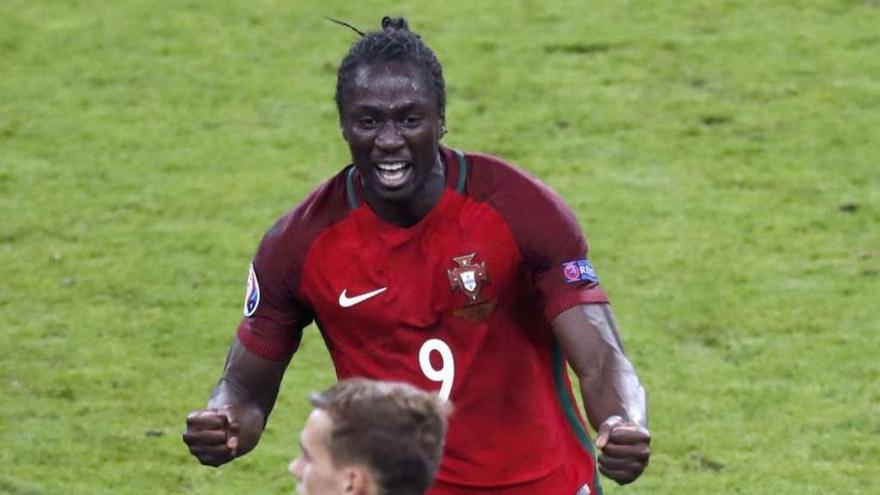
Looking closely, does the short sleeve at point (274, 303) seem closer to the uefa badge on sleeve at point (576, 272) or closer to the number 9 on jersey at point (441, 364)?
the number 9 on jersey at point (441, 364)

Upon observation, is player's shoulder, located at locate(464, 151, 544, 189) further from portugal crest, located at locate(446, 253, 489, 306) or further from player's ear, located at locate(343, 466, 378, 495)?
player's ear, located at locate(343, 466, 378, 495)

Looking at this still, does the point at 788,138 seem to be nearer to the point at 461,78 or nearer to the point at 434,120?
the point at 461,78

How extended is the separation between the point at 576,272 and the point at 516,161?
24.1 ft

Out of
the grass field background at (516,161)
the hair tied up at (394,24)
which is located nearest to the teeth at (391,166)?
the hair tied up at (394,24)

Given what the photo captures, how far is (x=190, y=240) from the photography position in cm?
1370

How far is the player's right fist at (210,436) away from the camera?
274 inches

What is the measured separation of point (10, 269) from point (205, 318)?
1.54 m

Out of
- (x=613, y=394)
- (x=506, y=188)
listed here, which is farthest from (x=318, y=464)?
(x=506, y=188)

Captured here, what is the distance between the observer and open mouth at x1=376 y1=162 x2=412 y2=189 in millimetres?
7203

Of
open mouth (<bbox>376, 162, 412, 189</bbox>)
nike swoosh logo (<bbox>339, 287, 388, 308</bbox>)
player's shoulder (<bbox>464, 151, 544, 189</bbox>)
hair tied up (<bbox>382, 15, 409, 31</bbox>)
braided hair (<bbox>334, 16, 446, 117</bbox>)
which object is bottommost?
nike swoosh logo (<bbox>339, 287, 388, 308</bbox>)

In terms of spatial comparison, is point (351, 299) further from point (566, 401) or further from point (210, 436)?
point (566, 401)

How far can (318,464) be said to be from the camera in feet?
17.6

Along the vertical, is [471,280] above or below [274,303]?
above

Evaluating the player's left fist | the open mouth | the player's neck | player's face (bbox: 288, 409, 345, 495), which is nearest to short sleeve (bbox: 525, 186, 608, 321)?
the player's neck
